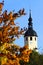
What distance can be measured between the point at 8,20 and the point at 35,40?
142 meters

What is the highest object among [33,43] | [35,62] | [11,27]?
[11,27]

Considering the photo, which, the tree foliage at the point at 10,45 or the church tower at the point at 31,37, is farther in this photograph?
the church tower at the point at 31,37

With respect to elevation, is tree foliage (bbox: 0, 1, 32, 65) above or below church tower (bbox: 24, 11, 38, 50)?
above

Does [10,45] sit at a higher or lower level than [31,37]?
higher

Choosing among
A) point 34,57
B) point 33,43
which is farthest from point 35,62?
point 33,43

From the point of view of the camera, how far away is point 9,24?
58.8ft

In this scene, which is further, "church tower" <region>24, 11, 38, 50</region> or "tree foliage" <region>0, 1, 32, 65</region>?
"church tower" <region>24, 11, 38, 50</region>

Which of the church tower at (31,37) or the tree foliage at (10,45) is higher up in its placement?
the tree foliage at (10,45)

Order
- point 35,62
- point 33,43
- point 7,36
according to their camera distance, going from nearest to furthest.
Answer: point 7,36 < point 35,62 < point 33,43

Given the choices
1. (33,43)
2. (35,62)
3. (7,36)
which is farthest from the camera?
(33,43)

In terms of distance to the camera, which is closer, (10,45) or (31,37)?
(10,45)

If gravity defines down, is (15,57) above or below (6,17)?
below

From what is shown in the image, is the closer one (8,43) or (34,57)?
(8,43)

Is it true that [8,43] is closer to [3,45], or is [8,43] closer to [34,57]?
[3,45]
